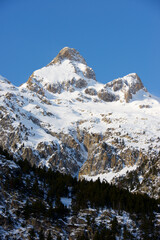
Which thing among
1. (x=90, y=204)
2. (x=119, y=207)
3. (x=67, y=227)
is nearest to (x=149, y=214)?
(x=119, y=207)

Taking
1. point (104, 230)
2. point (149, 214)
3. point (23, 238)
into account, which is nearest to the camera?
point (23, 238)

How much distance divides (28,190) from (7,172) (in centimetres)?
1198

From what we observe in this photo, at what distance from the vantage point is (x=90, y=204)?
128m

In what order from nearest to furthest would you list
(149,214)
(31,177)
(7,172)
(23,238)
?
(23,238) < (149,214) < (7,172) < (31,177)

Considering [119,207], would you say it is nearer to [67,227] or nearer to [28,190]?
[67,227]

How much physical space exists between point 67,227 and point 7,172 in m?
36.5

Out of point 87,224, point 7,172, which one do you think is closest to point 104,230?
point 87,224

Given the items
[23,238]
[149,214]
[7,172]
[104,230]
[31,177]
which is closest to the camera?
[23,238]

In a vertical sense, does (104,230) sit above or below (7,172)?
below

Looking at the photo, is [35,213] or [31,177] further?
[31,177]

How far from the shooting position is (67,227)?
110125mm

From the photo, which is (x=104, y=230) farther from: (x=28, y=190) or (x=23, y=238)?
(x=28, y=190)

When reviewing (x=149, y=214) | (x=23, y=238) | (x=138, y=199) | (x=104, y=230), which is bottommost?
(x=23, y=238)

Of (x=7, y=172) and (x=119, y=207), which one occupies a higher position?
(x=7, y=172)
